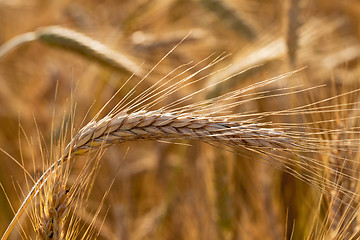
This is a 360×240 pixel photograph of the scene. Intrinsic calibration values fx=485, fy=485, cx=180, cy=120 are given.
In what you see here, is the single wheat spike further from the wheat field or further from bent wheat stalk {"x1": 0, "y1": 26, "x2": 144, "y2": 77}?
bent wheat stalk {"x1": 0, "y1": 26, "x2": 144, "y2": 77}

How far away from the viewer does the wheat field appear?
45.8 inches

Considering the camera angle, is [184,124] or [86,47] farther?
[86,47]

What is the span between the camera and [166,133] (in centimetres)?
105

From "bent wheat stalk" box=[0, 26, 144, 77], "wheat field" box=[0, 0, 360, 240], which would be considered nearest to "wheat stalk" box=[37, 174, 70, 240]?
"wheat field" box=[0, 0, 360, 240]

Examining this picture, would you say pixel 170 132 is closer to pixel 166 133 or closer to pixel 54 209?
pixel 166 133

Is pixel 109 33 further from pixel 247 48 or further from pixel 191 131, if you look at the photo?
pixel 191 131

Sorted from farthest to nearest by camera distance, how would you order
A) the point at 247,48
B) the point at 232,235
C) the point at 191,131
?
1. the point at 247,48
2. the point at 232,235
3. the point at 191,131

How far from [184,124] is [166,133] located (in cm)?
4

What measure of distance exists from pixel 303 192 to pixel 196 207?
472mm

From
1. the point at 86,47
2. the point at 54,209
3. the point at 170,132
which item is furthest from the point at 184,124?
the point at 86,47

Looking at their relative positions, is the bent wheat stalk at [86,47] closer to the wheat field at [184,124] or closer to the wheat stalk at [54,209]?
the wheat field at [184,124]

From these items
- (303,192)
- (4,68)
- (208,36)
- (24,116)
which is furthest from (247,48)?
(4,68)

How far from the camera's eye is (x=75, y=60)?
280 centimetres

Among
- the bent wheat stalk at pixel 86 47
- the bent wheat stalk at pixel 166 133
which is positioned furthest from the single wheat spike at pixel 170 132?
the bent wheat stalk at pixel 86 47
